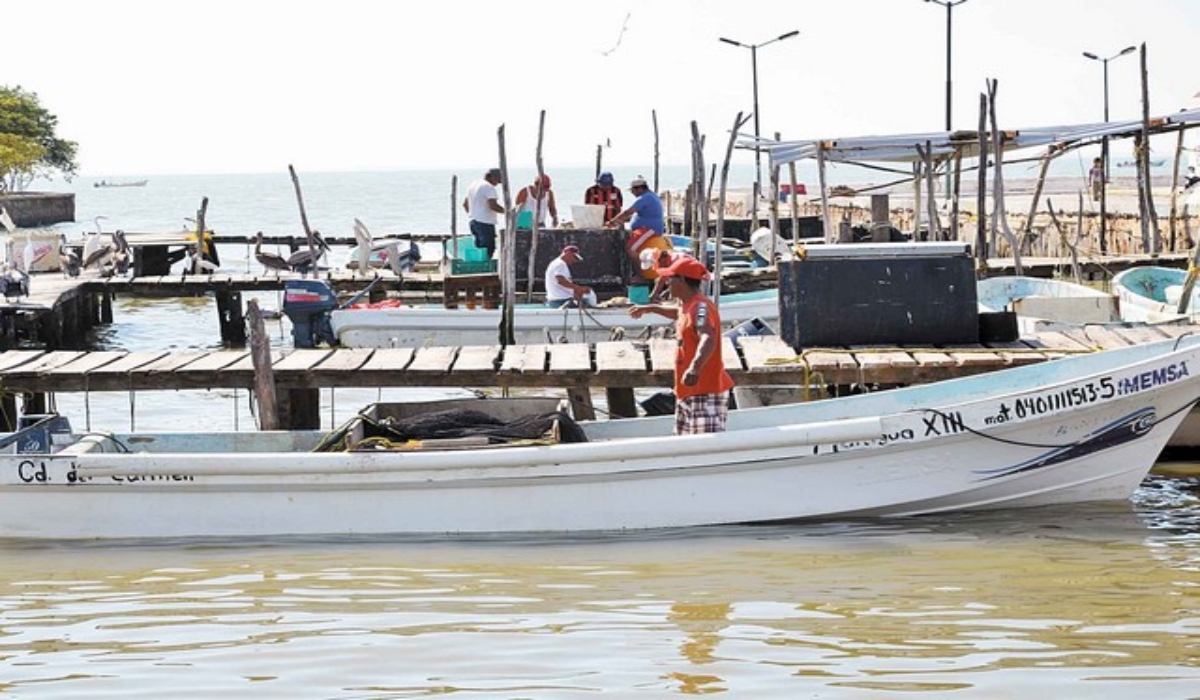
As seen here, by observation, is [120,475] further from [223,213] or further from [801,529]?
[223,213]

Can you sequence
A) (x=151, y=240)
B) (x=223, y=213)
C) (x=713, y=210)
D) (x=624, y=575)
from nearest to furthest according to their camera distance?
(x=624, y=575) → (x=151, y=240) → (x=713, y=210) → (x=223, y=213)

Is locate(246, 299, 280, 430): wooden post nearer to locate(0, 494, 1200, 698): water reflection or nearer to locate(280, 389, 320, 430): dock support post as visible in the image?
locate(280, 389, 320, 430): dock support post

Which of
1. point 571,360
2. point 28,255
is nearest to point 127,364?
point 571,360

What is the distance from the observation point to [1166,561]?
10312 millimetres

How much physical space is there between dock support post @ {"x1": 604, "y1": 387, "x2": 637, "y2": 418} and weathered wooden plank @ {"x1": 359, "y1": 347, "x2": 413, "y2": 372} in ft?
6.24

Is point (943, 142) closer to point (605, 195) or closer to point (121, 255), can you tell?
point (605, 195)

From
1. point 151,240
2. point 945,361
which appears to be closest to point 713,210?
point 151,240

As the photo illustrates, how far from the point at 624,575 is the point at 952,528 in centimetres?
244

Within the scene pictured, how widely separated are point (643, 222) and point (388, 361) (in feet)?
25.4

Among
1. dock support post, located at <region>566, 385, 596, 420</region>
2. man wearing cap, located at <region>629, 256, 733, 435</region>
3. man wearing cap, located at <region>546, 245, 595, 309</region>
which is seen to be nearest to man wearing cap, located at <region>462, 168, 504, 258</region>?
man wearing cap, located at <region>546, 245, 595, 309</region>

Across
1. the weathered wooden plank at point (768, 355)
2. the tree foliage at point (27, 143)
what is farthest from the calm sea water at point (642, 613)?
the tree foliage at point (27, 143)

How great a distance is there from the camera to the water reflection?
8.09m

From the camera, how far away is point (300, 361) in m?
13.5

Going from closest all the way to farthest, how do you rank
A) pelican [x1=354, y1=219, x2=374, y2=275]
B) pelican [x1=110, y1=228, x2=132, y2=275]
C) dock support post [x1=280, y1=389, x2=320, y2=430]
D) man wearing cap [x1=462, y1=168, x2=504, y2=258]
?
dock support post [x1=280, y1=389, x2=320, y2=430], man wearing cap [x1=462, y1=168, x2=504, y2=258], pelican [x1=354, y1=219, x2=374, y2=275], pelican [x1=110, y1=228, x2=132, y2=275]
